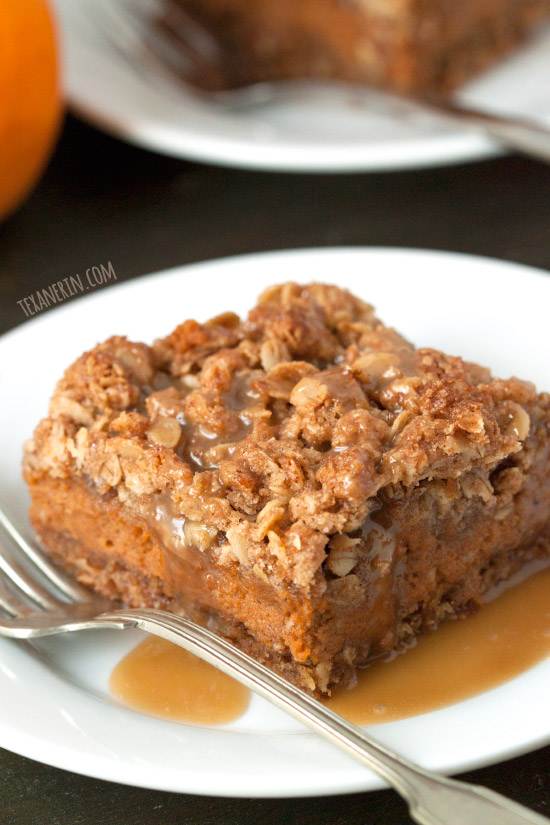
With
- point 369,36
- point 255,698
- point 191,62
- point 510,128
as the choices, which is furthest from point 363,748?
point 191,62

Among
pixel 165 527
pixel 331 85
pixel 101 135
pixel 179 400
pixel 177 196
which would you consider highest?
pixel 331 85

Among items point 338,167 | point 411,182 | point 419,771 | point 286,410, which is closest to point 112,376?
point 286,410

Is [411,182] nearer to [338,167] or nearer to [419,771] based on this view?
[338,167]

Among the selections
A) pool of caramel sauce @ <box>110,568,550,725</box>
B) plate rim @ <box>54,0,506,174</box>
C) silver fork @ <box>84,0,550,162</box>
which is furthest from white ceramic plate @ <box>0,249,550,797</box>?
silver fork @ <box>84,0,550,162</box>

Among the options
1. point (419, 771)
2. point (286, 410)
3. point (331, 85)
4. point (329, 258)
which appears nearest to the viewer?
point (419, 771)

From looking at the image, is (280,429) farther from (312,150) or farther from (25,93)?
(25,93)

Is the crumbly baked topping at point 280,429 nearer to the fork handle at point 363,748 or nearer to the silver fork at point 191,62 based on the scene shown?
the fork handle at point 363,748

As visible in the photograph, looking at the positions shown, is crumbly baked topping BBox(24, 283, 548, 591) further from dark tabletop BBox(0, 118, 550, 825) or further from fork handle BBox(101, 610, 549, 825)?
dark tabletop BBox(0, 118, 550, 825)
